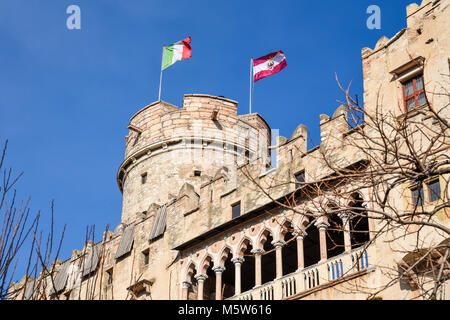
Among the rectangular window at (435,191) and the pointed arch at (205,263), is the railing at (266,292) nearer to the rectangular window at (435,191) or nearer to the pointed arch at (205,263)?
the pointed arch at (205,263)

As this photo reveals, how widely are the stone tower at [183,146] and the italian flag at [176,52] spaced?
252 cm

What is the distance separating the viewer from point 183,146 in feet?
109

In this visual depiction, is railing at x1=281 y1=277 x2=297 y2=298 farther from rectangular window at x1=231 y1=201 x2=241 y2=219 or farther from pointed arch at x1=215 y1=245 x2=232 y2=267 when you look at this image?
rectangular window at x1=231 y1=201 x2=241 y2=219

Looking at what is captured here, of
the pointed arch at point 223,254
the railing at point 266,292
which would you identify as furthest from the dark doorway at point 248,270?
the railing at point 266,292

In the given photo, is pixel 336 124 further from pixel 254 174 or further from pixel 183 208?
pixel 183 208

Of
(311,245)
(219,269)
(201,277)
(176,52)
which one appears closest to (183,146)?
(176,52)

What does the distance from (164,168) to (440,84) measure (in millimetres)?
15319

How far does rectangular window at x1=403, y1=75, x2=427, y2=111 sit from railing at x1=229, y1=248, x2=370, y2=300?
4.57 m

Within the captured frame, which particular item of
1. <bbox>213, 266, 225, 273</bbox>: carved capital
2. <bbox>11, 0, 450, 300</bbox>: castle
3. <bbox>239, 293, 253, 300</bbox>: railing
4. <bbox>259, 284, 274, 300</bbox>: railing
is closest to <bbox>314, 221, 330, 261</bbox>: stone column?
<bbox>11, 0, 450, 300</bbox>: castle

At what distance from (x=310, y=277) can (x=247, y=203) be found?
14.3 ft

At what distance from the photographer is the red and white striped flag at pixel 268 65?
30277 millimetres

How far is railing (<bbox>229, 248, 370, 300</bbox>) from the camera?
20766mm

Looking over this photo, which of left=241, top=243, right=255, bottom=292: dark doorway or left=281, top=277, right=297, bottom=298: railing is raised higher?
left=241, top=243, right=255, bottom=292: dark doorway

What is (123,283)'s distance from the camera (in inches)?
1141
